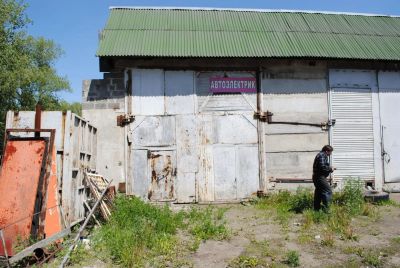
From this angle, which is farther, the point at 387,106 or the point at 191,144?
the point at 387,106

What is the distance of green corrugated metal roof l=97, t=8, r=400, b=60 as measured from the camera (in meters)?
12.3

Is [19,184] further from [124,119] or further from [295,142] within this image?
[295,142]

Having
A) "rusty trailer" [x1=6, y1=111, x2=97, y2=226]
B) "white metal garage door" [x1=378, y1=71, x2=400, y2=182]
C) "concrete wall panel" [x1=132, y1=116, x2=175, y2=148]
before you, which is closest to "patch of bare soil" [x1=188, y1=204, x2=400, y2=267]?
"rusty trailer" [x1=6, y1=111, x2=97, y2=226]

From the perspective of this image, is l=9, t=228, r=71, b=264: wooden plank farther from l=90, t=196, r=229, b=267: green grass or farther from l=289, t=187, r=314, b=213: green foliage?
l=289, t=187, r=314, b=213: green foliage

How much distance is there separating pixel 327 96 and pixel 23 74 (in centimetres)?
2076

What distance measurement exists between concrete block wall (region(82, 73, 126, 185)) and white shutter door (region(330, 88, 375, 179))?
7.25 metres

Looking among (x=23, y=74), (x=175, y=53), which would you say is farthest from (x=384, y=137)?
(x=23, y=74)

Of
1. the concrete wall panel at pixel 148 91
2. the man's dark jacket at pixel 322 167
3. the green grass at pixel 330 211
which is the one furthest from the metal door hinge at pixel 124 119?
the man's dark jacket at pixel 322 167

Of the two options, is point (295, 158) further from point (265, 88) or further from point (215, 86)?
point (215, 86)

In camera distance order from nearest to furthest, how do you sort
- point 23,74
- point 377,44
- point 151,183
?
point 151,183 < point 377,44 < point 23,74

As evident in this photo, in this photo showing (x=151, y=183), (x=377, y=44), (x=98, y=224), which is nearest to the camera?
(x=98, y=224)

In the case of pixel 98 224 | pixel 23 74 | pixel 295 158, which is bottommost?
pixel 98 224

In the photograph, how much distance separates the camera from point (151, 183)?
11.8 metres

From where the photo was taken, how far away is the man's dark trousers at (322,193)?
930 centimetres
